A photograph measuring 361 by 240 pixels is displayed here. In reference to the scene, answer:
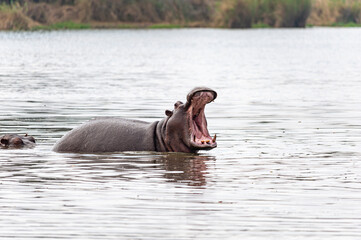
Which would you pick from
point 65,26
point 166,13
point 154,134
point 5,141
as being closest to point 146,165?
point 154,134

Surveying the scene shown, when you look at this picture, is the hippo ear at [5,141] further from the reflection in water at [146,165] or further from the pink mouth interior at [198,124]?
the pink mouth interior at [198,124]

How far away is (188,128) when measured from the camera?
1016cm

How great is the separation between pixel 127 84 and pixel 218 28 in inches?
2400

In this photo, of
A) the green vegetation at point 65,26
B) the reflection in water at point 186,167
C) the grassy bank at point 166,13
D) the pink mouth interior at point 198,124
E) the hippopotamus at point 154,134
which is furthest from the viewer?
the grassy bank at point 166,13

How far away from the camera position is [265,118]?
1502cm

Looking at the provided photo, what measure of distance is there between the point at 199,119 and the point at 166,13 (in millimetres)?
70000

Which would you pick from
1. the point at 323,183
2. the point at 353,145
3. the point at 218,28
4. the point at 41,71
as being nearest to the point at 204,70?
the point at 41,71

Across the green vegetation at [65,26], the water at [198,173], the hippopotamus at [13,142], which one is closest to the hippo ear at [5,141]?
the hippopotamus at [13,142]

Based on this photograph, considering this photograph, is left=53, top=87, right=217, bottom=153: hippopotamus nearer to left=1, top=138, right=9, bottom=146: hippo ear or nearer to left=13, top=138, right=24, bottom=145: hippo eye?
left=13, top=138, right=24, bottom=145: hippo eye

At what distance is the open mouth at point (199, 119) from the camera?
32.4 feet

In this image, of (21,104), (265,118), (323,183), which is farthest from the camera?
(21,104)

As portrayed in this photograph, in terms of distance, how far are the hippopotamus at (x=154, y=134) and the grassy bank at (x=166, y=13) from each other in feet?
205

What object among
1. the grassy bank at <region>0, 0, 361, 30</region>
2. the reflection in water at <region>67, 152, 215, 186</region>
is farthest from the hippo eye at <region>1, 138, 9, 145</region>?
the grassy bank at <region>0, 0, 361, 30</region>

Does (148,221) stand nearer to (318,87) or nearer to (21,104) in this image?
(21,104)
